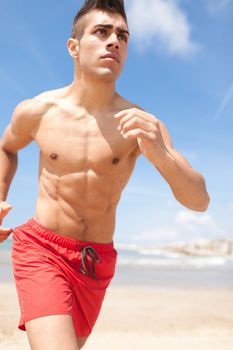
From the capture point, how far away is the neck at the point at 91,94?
3.30 meters

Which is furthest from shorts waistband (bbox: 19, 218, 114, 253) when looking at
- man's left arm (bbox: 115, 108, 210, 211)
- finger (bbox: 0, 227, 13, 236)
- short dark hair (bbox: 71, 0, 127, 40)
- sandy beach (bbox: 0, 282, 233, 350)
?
sandy beach (bbox: 0, 282, 233, 350)

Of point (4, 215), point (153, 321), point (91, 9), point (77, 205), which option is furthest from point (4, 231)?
point (153, 321)

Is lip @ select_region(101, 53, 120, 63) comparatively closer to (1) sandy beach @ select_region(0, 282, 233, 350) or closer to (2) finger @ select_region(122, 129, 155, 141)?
(2) finger @ select_region(122, 129, 155, 141)

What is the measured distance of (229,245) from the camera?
48.2 m

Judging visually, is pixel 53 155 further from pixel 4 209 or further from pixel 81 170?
pixel 4 209

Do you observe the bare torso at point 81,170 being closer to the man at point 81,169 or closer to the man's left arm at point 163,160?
the man at point 81,169

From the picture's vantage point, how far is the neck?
3.30 meters

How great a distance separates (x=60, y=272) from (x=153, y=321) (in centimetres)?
522

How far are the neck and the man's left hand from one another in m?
0.88

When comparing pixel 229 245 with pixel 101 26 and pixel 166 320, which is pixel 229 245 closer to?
pixel 166 320

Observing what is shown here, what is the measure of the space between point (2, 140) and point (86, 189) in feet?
2.91

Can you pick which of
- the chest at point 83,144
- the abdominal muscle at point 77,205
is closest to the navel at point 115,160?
the chest at point 83,144

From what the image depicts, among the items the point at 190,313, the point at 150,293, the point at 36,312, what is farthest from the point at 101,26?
the point at 150,293

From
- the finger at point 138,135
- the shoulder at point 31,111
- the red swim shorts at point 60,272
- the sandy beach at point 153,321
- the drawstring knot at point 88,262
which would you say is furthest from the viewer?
the sandy beach at point 153,321
